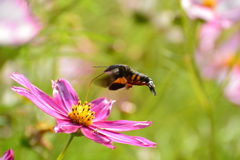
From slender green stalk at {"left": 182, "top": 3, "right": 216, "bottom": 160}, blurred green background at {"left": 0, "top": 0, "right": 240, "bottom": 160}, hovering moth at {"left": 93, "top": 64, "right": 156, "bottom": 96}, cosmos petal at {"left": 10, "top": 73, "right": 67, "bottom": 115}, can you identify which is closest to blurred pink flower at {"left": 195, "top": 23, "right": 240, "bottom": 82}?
blurred green background at {"left": 0, "top": 0, "right": 240, "bottom": 160}

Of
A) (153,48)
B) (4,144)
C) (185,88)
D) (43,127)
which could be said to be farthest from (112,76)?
(185,88)

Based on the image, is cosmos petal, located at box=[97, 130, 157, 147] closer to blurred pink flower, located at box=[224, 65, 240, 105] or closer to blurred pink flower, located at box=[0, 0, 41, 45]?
blurred pink flower, located at box=[0, 0, 41, 45]

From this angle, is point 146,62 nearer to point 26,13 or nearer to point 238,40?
point 238,40

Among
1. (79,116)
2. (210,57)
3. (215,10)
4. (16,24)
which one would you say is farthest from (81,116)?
(210,57)

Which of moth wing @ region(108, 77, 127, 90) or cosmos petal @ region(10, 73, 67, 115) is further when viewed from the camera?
moth wing @ region(108, 77, 127, 90)

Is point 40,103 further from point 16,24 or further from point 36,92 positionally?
point 16,24

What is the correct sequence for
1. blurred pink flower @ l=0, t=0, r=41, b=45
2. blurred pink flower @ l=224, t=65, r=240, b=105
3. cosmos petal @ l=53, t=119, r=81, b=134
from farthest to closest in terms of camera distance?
blurred pink flower @ l=224, t=65, r=240, b=105 → blurred pink flower @ l=0, t=0, r=41, b=45 → cosmos petal @ l=53, t=119, r=81, b=134

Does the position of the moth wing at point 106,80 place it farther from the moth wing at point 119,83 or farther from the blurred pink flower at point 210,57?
the blurred pink flower at point 210,57
